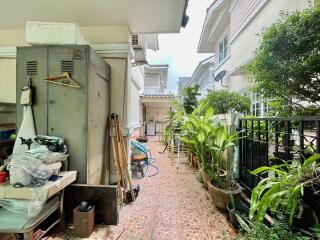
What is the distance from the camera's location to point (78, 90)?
2.74m

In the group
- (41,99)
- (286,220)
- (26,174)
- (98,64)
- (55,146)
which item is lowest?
(286,220)

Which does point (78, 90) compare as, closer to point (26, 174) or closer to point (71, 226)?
point (26, 174)

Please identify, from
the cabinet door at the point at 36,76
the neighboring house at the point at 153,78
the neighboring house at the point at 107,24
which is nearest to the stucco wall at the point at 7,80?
the neighboring house at the point at 107,24

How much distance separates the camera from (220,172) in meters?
3.65

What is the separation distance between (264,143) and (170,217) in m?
1.75

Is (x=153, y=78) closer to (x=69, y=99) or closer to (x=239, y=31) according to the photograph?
(x=239, y=31)

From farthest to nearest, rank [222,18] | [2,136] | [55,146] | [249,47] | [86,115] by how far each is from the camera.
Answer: [222,18] < [249,47] < [2,136] < [86,115] < [55,146]

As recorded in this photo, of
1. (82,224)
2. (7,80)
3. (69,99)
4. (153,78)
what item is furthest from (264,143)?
(153,78)

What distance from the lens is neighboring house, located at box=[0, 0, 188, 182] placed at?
3.10 metres

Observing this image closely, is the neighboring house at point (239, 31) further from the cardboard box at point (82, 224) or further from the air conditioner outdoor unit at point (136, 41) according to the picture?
the cardboard box at point (82, 224)

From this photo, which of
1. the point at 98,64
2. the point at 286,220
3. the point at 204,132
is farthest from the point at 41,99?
the point at 286,220

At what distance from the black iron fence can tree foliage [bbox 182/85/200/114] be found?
3670mm

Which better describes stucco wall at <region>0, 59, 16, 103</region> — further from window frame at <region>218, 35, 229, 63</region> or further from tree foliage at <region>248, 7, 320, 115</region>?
window frame at <region>218, 35, 229, 63</region>

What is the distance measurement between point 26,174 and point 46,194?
0.31 meters
